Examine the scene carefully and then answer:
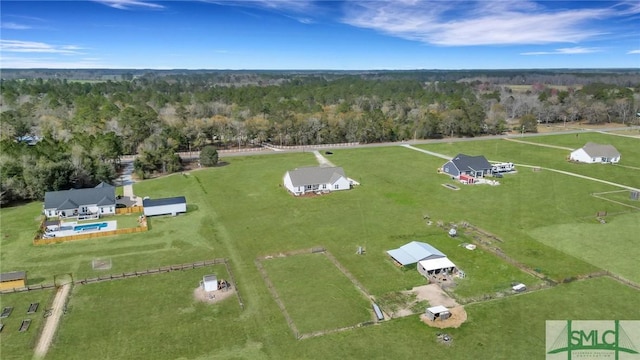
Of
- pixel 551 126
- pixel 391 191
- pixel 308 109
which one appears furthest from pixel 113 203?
pixel 551 126

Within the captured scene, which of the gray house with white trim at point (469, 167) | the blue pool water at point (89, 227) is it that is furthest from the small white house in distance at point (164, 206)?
the gray house with white trim at point (469, 167)

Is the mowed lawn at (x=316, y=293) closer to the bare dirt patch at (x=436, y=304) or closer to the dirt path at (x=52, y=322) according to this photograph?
the bare dirt patch at (x=436, y=304)

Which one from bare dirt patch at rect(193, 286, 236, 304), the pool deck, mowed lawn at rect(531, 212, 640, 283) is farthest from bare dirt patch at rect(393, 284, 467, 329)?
the pool deck

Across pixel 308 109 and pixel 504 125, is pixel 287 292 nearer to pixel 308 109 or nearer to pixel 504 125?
pixel 308 109

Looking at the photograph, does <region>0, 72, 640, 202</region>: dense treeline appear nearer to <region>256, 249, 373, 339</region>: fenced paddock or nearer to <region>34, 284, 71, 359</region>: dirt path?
<region>34, 284, 71, 359</region>: dirt path

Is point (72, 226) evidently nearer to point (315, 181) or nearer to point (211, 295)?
point (211, 295)

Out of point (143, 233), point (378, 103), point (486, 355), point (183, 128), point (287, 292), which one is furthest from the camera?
point (378, 103)

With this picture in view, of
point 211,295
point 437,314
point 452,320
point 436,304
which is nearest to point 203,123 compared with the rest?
point 211,295
